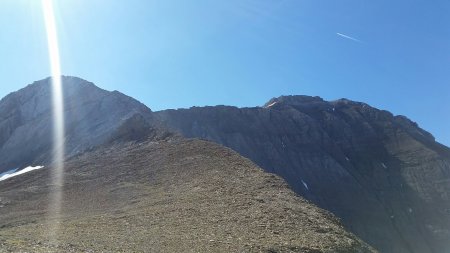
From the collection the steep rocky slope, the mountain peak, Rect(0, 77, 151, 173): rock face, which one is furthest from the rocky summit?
the mountain peak

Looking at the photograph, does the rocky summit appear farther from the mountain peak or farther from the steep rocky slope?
the mountain peak

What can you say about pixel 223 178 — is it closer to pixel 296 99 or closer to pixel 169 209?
pixel 169 209

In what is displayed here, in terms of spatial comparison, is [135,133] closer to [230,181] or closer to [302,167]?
[230,181]

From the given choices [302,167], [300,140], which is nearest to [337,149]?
[300,140]

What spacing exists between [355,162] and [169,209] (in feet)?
396

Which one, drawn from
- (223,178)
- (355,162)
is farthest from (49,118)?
(355,162)

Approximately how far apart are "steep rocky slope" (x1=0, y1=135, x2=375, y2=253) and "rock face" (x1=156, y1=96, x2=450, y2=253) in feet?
223

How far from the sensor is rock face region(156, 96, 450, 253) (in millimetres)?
113000

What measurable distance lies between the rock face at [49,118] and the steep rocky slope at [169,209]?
20091 millimetres

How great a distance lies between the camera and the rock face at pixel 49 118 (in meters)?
74.6

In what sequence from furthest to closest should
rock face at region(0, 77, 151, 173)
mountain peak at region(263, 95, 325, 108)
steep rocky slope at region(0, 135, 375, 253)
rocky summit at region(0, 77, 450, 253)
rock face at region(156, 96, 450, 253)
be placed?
mountain peak at region(263, 95, 325, 108)
rock face at region(156, 96, 450, 253)
rock face at region(0, 77, 151, 173)
rocky summit at region(0, 77, 450, 253)
steep rocky slope at region(0, 135, 375, 253)

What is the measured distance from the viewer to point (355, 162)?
14475 cm

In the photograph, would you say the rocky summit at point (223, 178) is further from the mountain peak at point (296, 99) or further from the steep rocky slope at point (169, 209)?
the mountain peak at point (296, 99)

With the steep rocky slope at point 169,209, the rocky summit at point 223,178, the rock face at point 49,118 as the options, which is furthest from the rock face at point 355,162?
the steep rocky slope at point 169,209
